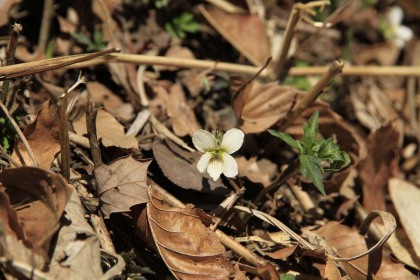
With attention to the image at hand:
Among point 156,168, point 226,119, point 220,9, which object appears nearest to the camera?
point 156,168

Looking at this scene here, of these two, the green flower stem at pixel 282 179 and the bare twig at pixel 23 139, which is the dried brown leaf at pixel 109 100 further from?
the green flower stem at pixel 282 179

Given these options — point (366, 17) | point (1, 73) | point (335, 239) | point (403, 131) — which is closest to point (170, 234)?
point (335, 239)

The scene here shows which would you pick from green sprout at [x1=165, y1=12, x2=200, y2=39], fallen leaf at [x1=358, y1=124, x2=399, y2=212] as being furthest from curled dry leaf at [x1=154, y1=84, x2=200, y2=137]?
fallen leaf at [x1=358, y1=124, x2=399, y2=212]

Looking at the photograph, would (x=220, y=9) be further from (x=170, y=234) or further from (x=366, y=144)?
(x=170, y=234)

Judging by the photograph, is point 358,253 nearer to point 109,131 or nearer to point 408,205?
point 408,205

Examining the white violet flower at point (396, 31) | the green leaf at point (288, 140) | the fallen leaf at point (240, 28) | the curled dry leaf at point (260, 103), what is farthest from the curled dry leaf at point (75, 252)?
the white violet flower at point (396, 31)

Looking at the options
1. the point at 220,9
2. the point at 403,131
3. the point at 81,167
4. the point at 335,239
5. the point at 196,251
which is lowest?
the point at 403,131
